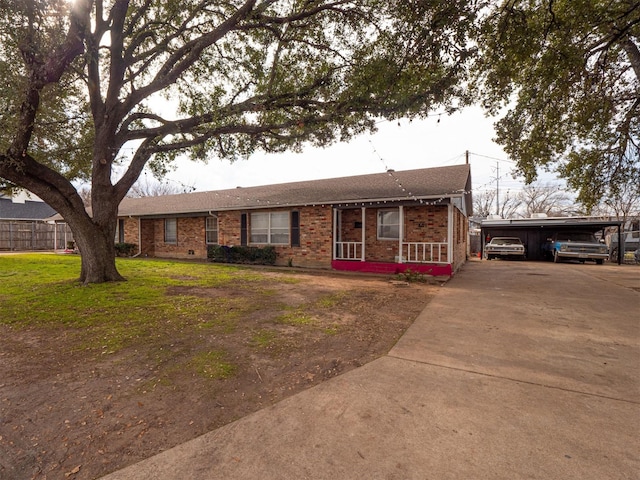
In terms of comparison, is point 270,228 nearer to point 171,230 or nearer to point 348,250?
point 348,250

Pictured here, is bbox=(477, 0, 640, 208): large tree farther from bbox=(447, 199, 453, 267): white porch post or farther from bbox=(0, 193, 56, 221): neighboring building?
bbox=(0, 193, 56, 221): neighboring building

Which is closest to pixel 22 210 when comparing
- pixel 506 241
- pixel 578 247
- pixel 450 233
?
pixel 450 233

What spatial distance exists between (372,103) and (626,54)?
7992 mm

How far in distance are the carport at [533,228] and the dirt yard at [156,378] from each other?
1782cm

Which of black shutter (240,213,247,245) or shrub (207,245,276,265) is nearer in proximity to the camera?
shrub (207,245,276,265)

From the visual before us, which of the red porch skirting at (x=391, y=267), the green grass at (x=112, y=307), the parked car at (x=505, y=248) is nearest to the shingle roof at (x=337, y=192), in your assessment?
the red porch skirting at (x=391, y=267)

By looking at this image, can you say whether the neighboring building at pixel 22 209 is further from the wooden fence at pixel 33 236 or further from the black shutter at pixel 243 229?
the black shutter at pixel 243 229

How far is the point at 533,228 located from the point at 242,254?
Answer: 19429mm

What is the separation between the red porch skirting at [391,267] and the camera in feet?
33.4

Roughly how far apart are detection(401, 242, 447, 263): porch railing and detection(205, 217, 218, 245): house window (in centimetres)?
989

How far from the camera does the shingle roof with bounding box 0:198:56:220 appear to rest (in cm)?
2602

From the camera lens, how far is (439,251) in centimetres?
1075

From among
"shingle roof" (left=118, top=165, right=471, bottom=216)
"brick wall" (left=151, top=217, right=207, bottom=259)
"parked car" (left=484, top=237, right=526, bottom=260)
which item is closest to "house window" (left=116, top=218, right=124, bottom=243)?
"shingle roof" (left=118, top=165, right=471, bottom=216)

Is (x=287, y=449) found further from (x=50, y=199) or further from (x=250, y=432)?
(x=50, y=199)
